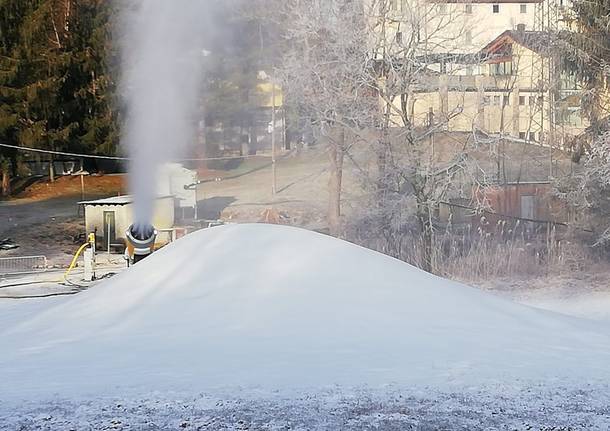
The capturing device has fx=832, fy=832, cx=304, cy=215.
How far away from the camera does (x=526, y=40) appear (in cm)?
2002

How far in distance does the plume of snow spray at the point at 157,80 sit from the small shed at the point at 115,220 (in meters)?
1.04

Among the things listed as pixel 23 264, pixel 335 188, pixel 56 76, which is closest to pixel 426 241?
pixel 335 188

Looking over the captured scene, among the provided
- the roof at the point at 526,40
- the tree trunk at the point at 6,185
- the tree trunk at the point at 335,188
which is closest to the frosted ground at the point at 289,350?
the tree trunk at the point at 335,188

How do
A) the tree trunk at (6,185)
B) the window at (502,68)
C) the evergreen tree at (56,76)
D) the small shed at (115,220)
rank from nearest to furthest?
the small shed at (115,220) < the window at (502,68) < the evergreen tree at (56,76) < the tree trunk at (6,185)

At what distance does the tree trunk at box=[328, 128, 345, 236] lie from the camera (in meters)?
17.6

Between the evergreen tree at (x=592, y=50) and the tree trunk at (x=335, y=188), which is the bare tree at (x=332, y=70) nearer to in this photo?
the tree trunk at (x=335, y=188)

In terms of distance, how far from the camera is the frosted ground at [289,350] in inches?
182

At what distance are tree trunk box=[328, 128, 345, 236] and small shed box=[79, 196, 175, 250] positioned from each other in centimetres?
360

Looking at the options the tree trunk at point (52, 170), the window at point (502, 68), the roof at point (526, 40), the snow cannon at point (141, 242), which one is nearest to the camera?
the snow cannon at point (141, 242)

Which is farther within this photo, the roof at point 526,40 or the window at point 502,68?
the window at point 502,68

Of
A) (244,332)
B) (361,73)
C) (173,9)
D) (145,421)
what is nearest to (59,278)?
(173,9)

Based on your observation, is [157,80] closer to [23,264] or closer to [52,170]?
[23,264]

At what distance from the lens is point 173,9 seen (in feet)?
49.9

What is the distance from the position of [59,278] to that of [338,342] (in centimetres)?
974
